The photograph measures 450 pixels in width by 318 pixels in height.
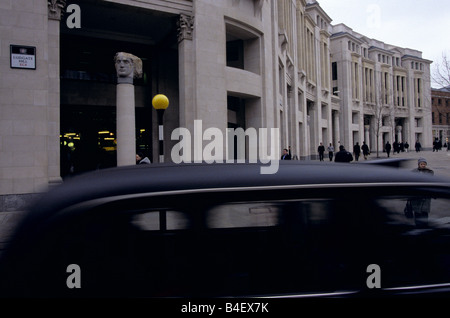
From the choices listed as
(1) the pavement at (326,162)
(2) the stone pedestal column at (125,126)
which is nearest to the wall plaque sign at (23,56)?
(2) the stone pedestal column at (125,126)

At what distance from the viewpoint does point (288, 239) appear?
1884 mm

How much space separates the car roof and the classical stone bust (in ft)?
36.6

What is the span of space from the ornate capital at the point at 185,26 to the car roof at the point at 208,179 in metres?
14.1

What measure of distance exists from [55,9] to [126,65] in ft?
10.4

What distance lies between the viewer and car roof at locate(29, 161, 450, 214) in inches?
73.6

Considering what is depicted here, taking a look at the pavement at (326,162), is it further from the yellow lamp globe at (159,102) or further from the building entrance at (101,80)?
the building entrance at (101,80)

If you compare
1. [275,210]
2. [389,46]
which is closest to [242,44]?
[275,210]

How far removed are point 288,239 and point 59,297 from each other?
4.17ft

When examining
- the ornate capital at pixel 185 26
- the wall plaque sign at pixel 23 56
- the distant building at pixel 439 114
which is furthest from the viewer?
the distant building at pixel 439 114

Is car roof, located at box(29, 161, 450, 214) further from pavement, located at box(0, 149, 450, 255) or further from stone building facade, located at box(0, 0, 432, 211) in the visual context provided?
stone building facade, located at box(0, 0, 432, 211)

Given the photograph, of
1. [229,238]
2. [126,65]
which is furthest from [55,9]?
[229,238]

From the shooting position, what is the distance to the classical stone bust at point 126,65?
12258mm

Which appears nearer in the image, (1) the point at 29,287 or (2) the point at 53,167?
(1) the point at 29,287
